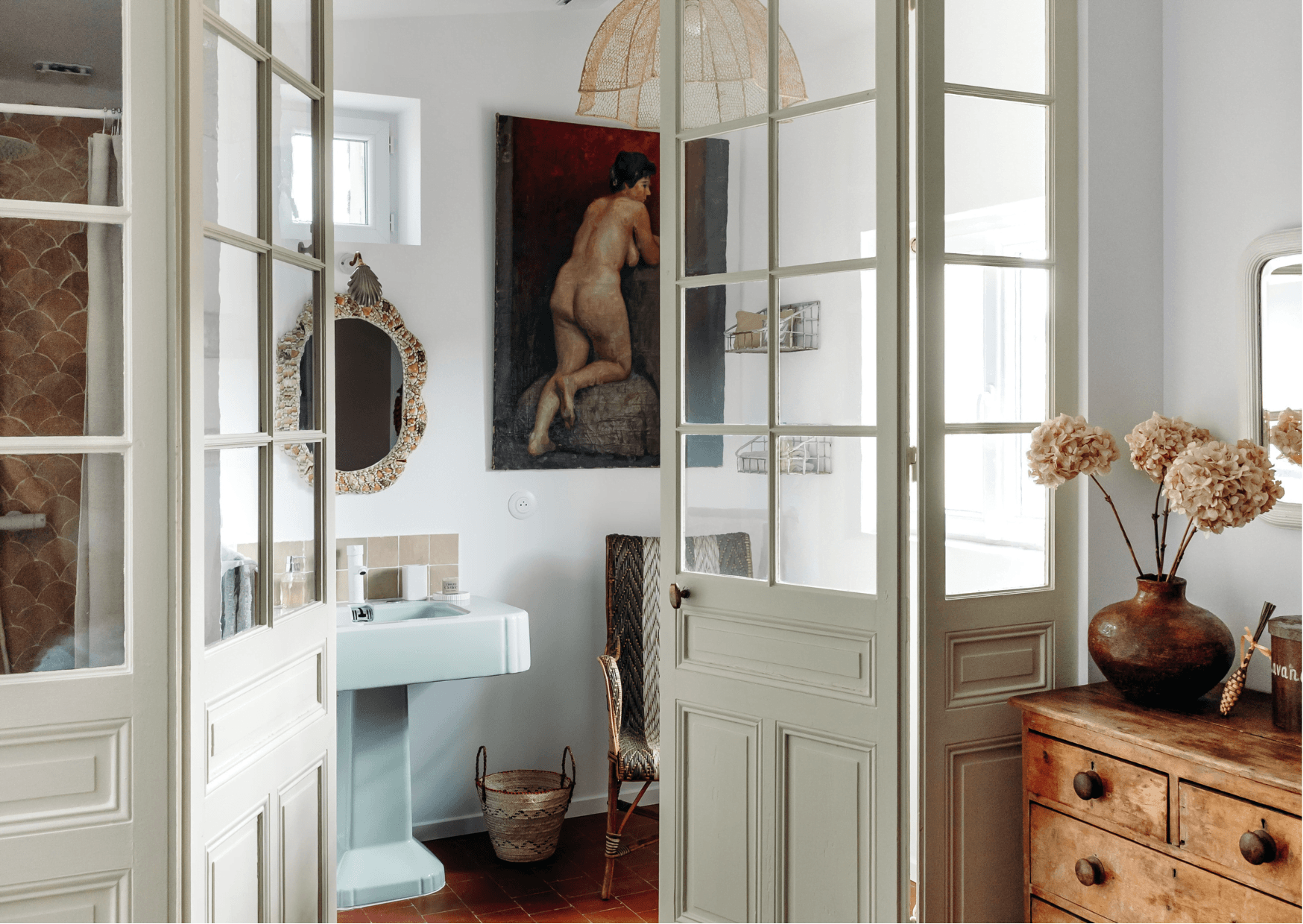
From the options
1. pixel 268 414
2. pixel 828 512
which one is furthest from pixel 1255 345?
pixel 268 414

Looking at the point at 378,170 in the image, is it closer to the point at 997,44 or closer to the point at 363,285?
the point at 363,285

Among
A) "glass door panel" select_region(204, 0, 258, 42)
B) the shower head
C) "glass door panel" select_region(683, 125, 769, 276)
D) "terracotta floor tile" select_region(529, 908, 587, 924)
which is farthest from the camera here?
"terracotta floor tile" select_region(529, 908, 587, 924)

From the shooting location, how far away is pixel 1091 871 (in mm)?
2025

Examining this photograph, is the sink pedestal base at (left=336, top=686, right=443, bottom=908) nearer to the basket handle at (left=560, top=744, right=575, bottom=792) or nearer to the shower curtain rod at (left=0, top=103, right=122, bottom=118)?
the basket handle at (left=560, top=744, right=575, bottom=792)

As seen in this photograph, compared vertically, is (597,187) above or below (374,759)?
above

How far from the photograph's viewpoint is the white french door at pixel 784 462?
7.35 ft

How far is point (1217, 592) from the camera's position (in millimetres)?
2283

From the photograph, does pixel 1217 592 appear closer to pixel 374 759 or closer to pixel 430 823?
pixel 374 759

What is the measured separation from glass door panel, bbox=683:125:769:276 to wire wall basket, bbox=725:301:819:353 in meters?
0.13

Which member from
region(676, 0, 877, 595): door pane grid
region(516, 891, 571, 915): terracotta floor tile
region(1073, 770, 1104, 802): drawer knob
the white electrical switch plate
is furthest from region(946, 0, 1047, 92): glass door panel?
region(516, 891, 571, 915): terracotta floor tile

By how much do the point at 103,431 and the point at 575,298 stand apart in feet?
7.68

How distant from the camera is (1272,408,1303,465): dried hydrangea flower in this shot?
1988mm

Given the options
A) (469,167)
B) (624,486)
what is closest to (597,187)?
(469,167)

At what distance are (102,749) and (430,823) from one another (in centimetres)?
219
